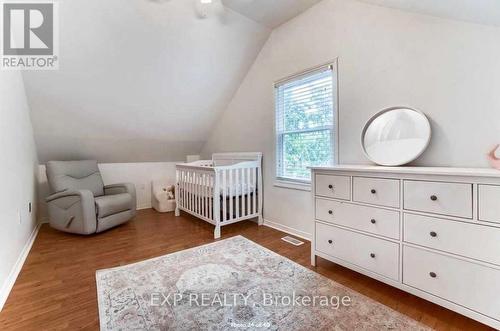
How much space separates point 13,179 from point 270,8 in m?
3.08

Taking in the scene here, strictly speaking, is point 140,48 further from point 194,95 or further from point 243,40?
point 243,40

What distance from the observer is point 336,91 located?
8.11ft

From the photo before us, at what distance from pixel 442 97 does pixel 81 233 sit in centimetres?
397

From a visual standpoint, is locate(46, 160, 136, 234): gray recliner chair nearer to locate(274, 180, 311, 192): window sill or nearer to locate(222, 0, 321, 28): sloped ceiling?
locate(274, 180, 311, 192): window sill

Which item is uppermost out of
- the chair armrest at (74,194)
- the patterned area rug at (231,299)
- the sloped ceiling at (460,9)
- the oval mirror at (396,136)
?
the sloped ceiling at (460,9)

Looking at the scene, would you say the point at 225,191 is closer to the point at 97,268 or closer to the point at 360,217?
the point at 97,268

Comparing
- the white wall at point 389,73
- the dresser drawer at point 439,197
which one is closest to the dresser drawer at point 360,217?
the dresser drawer at point 439,197

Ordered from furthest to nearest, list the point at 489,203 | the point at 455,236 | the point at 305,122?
the point at 305,122 < the point at 455,236 < the point at 489,203

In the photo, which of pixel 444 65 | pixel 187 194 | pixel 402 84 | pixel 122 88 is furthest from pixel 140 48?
pixel 444 65

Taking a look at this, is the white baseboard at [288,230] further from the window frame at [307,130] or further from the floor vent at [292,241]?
the window frame at [307,130]

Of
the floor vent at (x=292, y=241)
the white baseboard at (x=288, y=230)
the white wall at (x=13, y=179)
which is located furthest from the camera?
the white baseboard at (x=288, y=230)

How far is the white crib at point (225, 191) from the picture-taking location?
118 inches

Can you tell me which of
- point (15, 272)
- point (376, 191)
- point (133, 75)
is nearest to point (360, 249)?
point (376, 191)

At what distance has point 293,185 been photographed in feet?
9.73
